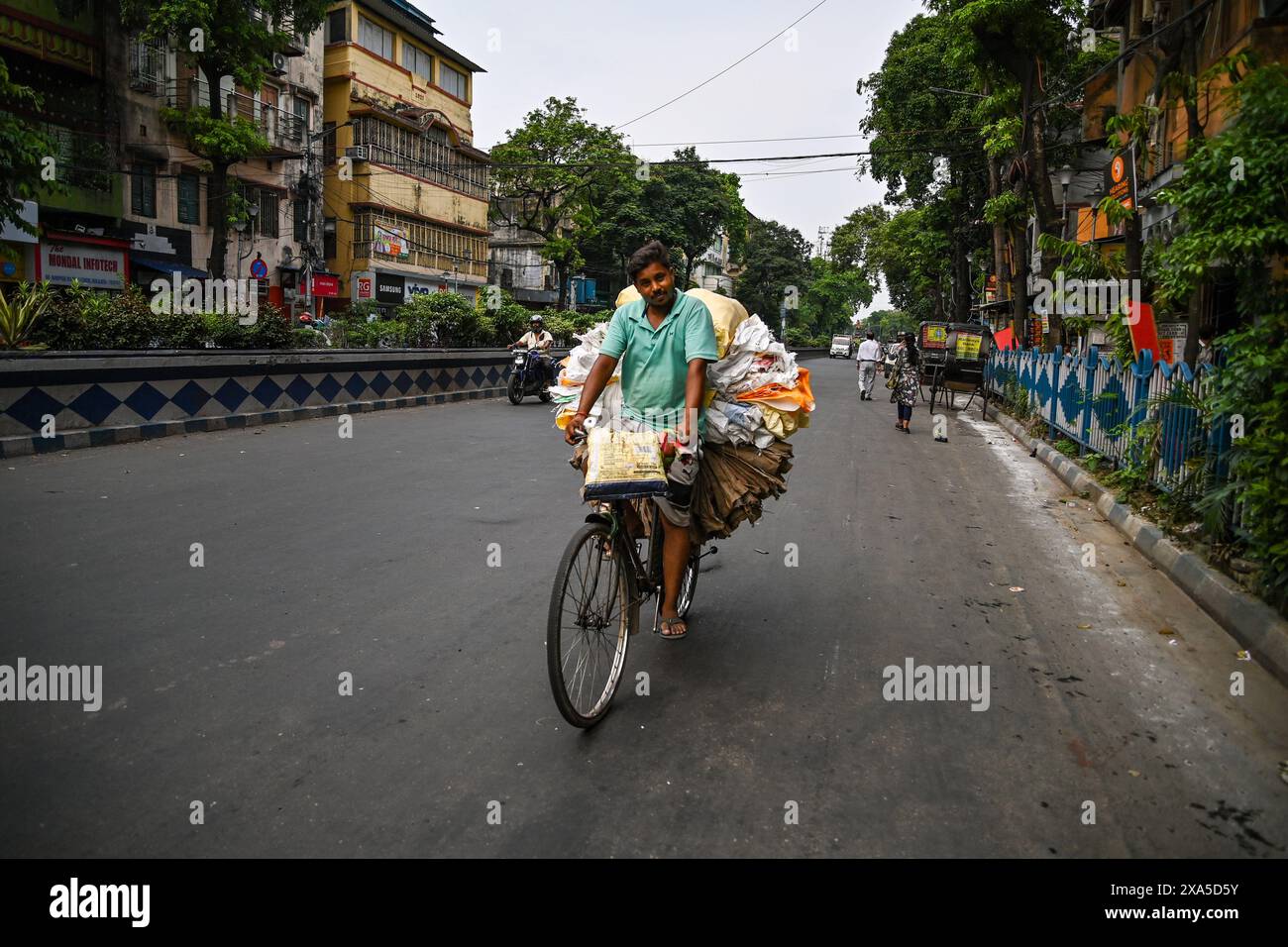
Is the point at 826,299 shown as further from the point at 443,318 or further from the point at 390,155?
the point at 443,318

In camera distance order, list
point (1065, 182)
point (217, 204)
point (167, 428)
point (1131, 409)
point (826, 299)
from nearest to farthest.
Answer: point (1131, 409) < point (167, 428) < point (217, 204) < point (1065, 182) < point (826, 299)

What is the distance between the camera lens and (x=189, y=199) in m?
29.5

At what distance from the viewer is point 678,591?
169 inches

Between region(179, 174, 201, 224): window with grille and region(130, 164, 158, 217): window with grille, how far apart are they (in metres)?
1.02

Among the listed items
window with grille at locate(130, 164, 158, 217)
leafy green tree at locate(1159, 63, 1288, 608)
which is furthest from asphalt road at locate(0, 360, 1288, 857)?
window with grille at locate(130, 164, 158, 217)

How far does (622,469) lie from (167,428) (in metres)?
9.89

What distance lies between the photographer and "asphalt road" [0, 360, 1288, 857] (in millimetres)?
2795

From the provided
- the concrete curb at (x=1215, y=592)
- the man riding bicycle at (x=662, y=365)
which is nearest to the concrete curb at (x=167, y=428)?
the man riding bicycle at (x=662, y=365)

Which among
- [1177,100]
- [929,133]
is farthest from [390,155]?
[1177,100]

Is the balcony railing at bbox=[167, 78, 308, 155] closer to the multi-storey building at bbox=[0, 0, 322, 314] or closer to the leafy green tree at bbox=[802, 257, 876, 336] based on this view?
the multi-storey building at bbox=[0, 0, 322, 314]

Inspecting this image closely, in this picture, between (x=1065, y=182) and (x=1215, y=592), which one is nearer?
(x=1215, y=592)

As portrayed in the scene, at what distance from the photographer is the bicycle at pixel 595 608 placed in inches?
130
